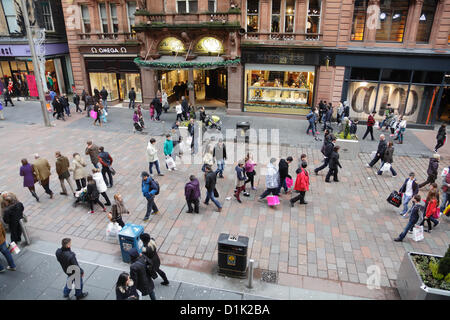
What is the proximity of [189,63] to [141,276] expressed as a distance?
1543cm

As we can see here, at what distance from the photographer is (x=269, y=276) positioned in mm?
8164

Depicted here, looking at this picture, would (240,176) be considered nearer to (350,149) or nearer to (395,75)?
(350,149)

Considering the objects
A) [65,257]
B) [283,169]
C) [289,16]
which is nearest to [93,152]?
[65,257]

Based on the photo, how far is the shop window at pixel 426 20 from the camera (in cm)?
1856

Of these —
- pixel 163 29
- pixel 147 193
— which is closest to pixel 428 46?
pixel 163 29

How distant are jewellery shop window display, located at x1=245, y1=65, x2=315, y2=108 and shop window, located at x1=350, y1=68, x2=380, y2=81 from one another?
8.13 feet

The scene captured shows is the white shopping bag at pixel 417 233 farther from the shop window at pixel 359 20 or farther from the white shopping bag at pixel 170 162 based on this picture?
the shop window at pixel 359 20

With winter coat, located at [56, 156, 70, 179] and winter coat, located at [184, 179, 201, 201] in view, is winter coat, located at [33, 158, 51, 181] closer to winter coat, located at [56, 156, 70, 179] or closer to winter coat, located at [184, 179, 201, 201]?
winter coat, located at [56, 156, 70, 179]

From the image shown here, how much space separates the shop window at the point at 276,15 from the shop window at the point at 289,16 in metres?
0.45

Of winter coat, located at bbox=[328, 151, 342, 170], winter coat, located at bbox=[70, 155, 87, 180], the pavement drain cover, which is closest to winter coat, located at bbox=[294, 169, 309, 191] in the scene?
winter coat, located at bbox=[328, 151, 342, 170]

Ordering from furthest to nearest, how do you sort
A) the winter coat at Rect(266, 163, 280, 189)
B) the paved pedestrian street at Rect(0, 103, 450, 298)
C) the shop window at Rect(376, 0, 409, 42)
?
the shop window at Rect(376, 0, 409, 42) < the winter coat at Rect(266, 163, 280, 189) < the paved pedestrian street at Rect(0, 103, 450, 298)

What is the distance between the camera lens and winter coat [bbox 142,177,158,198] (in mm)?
9836

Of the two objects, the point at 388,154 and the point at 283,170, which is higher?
the point at 283,170

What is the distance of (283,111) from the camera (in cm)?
2227
